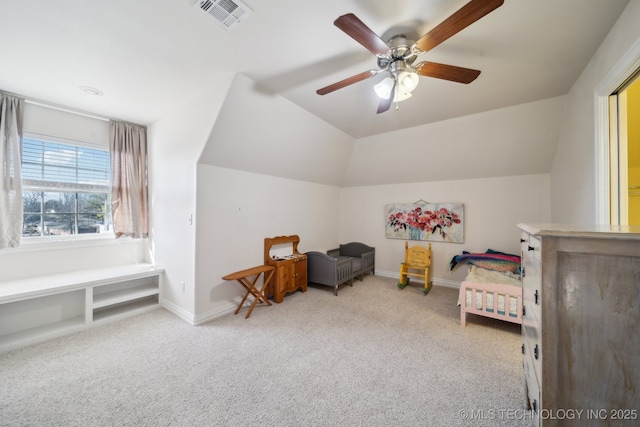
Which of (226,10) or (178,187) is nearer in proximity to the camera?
(226,10)

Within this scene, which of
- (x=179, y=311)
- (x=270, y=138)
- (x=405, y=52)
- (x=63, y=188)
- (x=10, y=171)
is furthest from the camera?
(x=270, y=138)

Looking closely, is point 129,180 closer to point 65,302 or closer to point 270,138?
point 65,302

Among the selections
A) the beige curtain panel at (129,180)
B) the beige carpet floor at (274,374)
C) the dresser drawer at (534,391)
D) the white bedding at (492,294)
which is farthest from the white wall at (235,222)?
the dresser drawer at (534,391)

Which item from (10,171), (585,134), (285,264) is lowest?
(285,264)

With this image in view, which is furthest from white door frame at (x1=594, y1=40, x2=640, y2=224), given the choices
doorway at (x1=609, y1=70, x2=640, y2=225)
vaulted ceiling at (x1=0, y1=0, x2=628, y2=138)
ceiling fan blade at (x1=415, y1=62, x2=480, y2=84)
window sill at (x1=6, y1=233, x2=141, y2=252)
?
window sill at (x1=6, y1=233, x2=141, y2=252)

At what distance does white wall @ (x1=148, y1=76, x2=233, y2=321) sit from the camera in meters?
2.69

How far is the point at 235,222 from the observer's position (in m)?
3.17

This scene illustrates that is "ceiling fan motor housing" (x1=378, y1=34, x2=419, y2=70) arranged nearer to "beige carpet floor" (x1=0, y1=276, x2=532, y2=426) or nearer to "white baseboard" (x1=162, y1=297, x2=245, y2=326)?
"beige carpet floor" (x1=0, y1=276, x2=532, y2=426)

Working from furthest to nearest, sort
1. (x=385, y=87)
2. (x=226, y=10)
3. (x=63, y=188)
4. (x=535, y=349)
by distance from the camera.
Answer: (x=63, y=188) < (x=385, y=87) < (x=226, y=10) < (x=535, y=349)

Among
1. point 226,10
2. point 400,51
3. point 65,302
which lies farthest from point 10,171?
point 400,51

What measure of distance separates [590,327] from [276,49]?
2.45 meters

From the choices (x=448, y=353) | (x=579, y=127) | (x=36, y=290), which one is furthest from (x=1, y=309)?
(x=579, y=127)

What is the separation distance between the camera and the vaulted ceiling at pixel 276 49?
153 cm

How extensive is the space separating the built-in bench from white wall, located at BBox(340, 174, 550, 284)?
12.3ft
